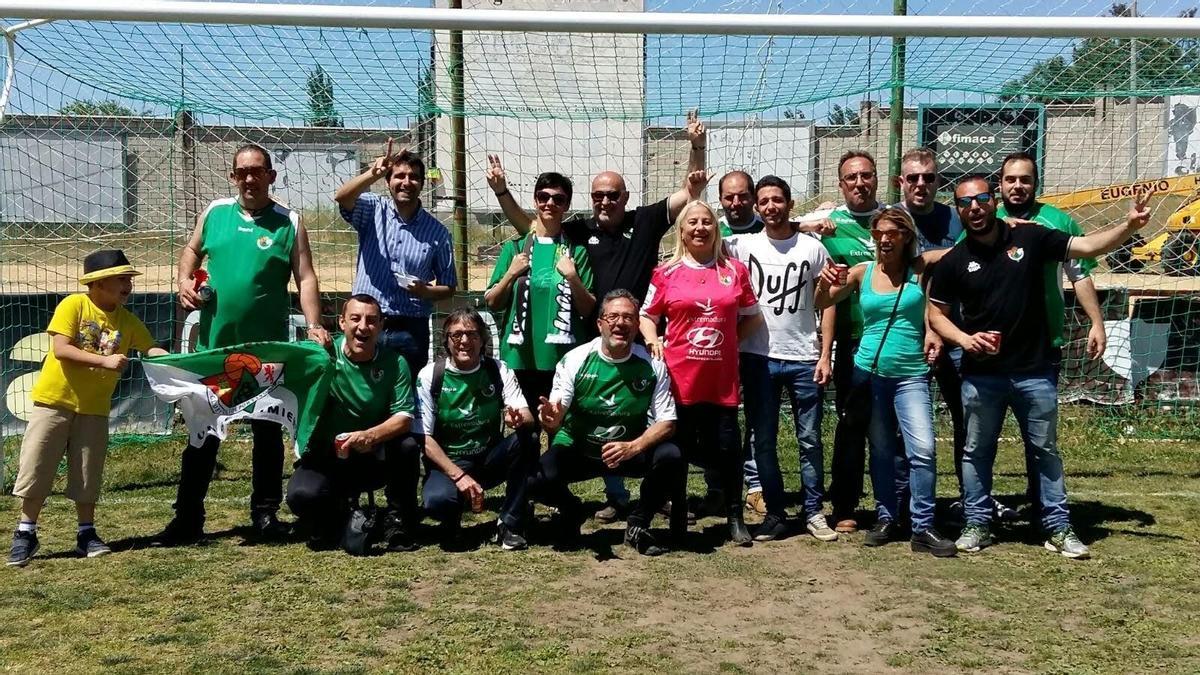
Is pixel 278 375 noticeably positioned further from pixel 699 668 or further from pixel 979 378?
pixel 979 378

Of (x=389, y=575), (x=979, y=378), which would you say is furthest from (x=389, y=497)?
(x=979, y=378)

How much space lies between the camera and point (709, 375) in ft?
18.1

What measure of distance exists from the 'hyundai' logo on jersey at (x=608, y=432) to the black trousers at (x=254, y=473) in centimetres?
173

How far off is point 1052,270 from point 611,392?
221 centimetres

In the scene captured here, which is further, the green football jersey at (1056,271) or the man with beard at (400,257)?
the man with beard at (400,257)

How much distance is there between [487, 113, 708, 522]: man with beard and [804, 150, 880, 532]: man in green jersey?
32.7 inches

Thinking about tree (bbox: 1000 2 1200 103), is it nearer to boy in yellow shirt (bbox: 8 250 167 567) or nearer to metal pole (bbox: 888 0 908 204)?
metal pole (bbox: 888 0 908 204)

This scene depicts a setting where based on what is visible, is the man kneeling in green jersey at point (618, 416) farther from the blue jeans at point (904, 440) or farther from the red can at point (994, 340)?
the red can at point (994, 340)

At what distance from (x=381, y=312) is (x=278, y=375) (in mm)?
641

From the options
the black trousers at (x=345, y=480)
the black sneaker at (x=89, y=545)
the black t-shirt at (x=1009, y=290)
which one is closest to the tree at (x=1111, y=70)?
the black t-shirt at (x=1009, y=290)

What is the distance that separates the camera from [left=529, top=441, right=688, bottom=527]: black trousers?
5469 millimetres

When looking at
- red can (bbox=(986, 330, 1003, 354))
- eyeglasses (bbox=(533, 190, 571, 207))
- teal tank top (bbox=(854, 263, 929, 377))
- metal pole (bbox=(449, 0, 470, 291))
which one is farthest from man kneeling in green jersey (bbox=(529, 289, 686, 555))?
metal pole (bbox=(449, 0, 470, 291))

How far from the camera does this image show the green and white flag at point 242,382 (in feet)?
18.4

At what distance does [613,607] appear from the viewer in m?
4.69
